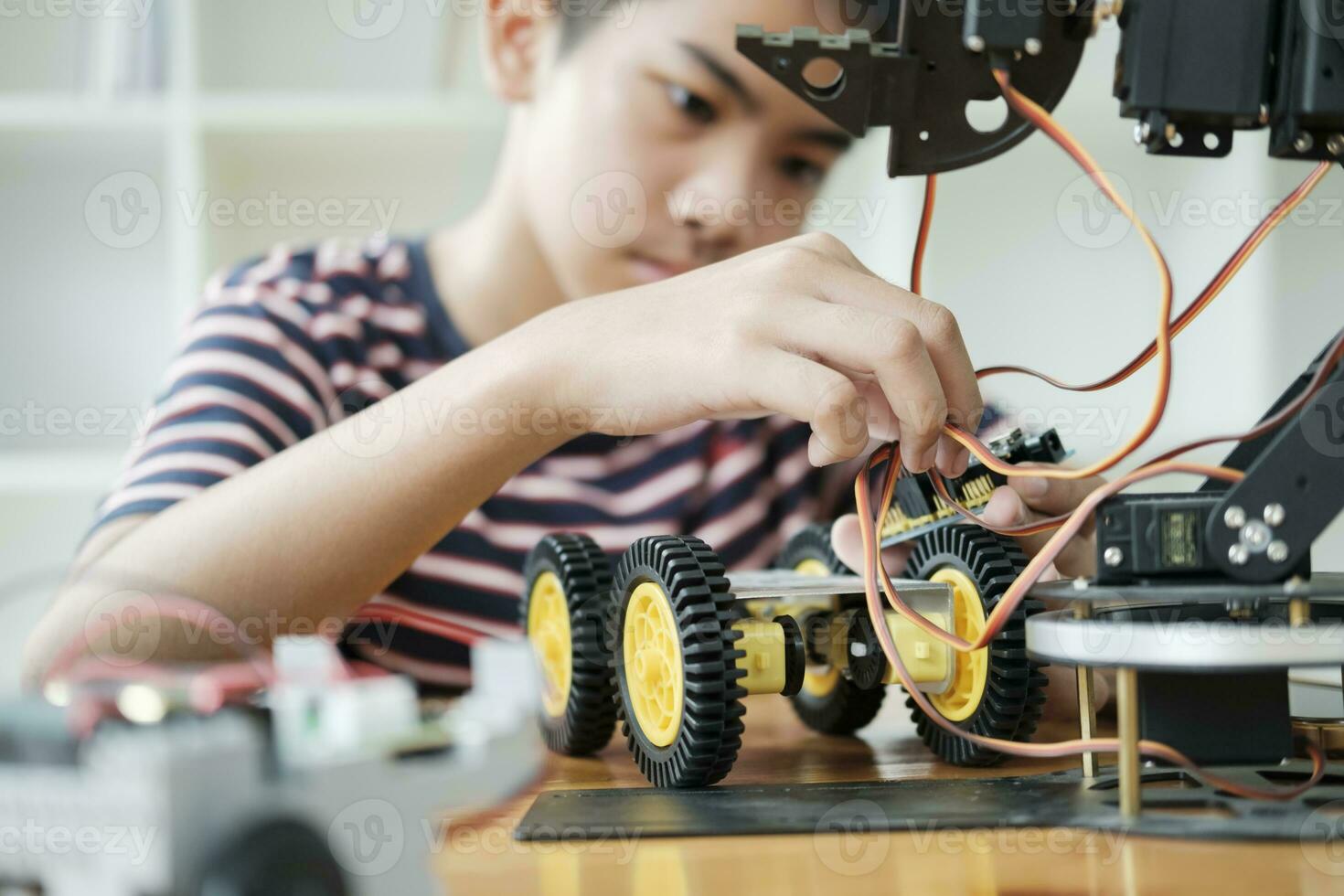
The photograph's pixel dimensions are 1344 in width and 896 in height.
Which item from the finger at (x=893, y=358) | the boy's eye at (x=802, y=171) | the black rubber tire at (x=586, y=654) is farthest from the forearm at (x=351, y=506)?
the boy's eye at (x=802, y=171)

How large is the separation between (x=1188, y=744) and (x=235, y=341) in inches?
36.5

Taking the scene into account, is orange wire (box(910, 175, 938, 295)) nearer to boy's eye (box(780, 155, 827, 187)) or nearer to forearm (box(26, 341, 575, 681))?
forearm (box(26, 341, 575, 681))

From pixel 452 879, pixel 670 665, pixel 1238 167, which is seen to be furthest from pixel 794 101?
pixel 1238 167

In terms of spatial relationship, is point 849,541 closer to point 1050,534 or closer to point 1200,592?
point 1050,534

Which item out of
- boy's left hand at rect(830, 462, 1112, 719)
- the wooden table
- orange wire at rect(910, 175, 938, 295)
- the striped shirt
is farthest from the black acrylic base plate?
the striped shirt

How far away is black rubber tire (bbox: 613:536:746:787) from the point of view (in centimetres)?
47

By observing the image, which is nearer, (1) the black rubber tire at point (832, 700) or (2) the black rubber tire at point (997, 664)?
(2) the black rubber tire at point (997, 664)

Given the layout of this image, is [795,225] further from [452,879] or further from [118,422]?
[118,422]

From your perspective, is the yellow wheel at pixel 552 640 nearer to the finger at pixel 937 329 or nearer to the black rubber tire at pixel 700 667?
the black rubber tire at pixel 700 667

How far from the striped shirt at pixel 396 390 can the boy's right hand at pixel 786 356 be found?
47 centimetres

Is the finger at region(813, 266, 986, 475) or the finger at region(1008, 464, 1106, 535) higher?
the finger at region(813, 266, 986, 475)

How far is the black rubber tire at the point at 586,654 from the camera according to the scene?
1.90ft

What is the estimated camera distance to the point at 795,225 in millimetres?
1156

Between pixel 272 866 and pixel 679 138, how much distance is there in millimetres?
865
